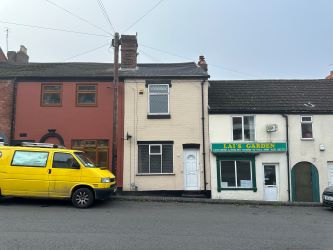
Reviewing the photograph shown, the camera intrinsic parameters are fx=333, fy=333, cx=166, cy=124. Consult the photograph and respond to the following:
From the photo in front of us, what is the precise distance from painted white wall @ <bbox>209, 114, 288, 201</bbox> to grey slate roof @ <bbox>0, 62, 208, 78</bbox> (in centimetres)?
276

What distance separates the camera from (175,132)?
17.3 metres

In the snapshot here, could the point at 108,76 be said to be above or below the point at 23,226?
above

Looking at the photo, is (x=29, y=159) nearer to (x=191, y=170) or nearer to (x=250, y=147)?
(x=191, y=170)

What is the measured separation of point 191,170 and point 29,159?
804 centimetres

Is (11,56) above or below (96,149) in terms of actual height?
above

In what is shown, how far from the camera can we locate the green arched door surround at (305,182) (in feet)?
57.0

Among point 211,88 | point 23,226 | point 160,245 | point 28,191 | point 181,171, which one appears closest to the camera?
point 160,245

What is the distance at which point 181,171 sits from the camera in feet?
55.6

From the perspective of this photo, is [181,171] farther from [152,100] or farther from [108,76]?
[108,76]

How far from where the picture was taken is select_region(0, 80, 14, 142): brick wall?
17.2m

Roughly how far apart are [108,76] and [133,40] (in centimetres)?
298

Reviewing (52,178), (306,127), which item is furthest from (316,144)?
(52,178)

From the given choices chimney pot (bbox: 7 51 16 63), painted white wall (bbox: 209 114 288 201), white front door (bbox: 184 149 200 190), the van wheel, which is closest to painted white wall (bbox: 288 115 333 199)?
painted white wall (bbox: 209 114 288 201)

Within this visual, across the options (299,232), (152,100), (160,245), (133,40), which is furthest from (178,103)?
(160,245)
